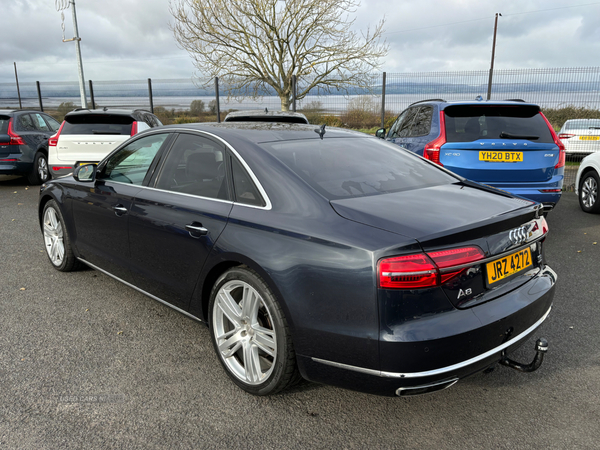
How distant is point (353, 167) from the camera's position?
9.91 ft

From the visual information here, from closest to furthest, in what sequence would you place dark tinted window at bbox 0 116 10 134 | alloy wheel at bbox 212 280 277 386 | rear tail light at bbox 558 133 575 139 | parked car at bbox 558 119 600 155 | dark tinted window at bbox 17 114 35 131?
alloy wheel at bbox 212 280 277 386 → dark tinted window at bbox 0 116 10 134 → dark tinted window at bbox 17 114 35 131 → parked car at bbox 558 119 600 155 → rear tail light at bbox 558 133 575 139

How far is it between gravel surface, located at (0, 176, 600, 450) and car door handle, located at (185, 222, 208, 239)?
2.80ft

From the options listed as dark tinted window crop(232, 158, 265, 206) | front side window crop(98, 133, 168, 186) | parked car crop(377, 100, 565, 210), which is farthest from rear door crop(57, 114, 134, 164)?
dark tinted window crop(232, 158, 265, 206)

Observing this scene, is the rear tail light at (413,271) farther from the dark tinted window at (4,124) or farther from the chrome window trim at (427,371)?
the dark tinted window at (4,124)

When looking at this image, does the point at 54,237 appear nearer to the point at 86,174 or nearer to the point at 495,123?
the point at 86,174

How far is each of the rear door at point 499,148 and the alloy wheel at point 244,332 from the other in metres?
3.78

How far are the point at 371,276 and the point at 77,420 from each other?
5.61ft

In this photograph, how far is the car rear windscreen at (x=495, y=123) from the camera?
5.71m

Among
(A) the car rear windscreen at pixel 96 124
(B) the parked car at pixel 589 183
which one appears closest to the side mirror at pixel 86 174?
(A) the car rear windscreen at pixel 96 124

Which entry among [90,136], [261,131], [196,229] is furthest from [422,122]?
[90,136]

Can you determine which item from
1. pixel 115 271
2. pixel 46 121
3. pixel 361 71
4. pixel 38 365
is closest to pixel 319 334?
pixel 38 365

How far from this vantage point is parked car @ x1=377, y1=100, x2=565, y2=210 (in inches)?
221

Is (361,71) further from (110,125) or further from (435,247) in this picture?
(435,247)

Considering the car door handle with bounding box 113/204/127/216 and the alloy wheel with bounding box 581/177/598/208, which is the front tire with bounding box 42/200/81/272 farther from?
the alloy wheel with bounding box 581/177/598/208
